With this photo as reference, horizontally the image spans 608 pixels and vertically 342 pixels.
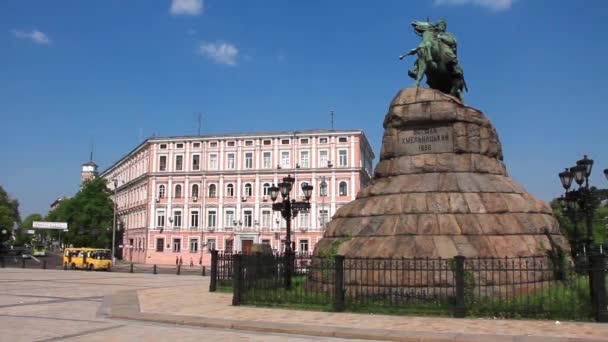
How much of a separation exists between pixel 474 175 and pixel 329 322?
6.65 metres

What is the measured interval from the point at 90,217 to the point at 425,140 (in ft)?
212

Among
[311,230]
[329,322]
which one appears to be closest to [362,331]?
[329,322]

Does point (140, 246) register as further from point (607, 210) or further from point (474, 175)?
point (607, 210)

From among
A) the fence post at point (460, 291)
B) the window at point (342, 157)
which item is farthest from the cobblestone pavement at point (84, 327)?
the window at point (342, 157)

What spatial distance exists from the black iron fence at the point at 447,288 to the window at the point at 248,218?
157 feet

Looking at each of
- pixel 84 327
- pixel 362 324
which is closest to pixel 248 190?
pixel 84 327

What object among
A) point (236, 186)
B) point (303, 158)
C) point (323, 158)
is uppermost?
point (303, 158)

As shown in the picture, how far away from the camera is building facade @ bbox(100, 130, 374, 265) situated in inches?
2397

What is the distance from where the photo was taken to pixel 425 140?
16.4 m

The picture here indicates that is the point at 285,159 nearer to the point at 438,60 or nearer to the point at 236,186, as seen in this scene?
the point at 236,186

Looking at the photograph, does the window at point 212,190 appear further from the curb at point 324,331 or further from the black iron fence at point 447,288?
the curb at point 324,331

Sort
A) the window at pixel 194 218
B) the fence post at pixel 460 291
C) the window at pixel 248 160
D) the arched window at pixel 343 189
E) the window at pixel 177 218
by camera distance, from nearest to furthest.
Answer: the fence post at pixel 460 291 → the arched window at pixel 343 189 → the window at pixel 248 160 → the window at pixel 194 218 → the window at pixel 177 218

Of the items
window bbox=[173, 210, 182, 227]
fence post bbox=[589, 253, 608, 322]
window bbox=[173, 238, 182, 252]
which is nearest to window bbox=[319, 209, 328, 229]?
window bbox=[173, 238, 182, 252]

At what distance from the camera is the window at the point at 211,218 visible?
210ft
